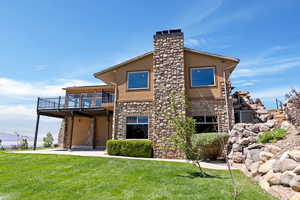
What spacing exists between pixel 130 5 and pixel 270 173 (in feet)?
34.9

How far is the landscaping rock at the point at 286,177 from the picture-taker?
15.4ft

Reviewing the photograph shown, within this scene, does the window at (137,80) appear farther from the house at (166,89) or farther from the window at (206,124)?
the window at (206,124)

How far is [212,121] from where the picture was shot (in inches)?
476

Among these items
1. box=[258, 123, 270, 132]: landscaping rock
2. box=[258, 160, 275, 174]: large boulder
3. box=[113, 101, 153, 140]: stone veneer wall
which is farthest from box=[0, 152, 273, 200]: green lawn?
box=[113, 101, 153, 140]: stone veneer wall

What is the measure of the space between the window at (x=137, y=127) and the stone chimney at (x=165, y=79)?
923 mm

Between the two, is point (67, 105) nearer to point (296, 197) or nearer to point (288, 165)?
point (288, 165)

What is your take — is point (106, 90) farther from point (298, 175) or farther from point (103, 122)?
point (298, 175)

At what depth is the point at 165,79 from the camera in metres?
12.8

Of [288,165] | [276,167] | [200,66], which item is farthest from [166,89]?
[288,165]

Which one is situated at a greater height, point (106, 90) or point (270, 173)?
point (106, 90)

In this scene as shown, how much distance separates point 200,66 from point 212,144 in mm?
5749

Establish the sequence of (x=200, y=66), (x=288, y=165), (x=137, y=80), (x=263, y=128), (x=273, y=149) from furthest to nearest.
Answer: (x=137, y=80) < (x=200, y=66) < (x=263, y=128) < (x=273, y=149) < (x=288, y=165)

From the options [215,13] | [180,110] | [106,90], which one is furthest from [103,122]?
[215,13]

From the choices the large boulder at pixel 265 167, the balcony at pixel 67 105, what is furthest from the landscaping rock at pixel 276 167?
the balcony at pixel 67 105
